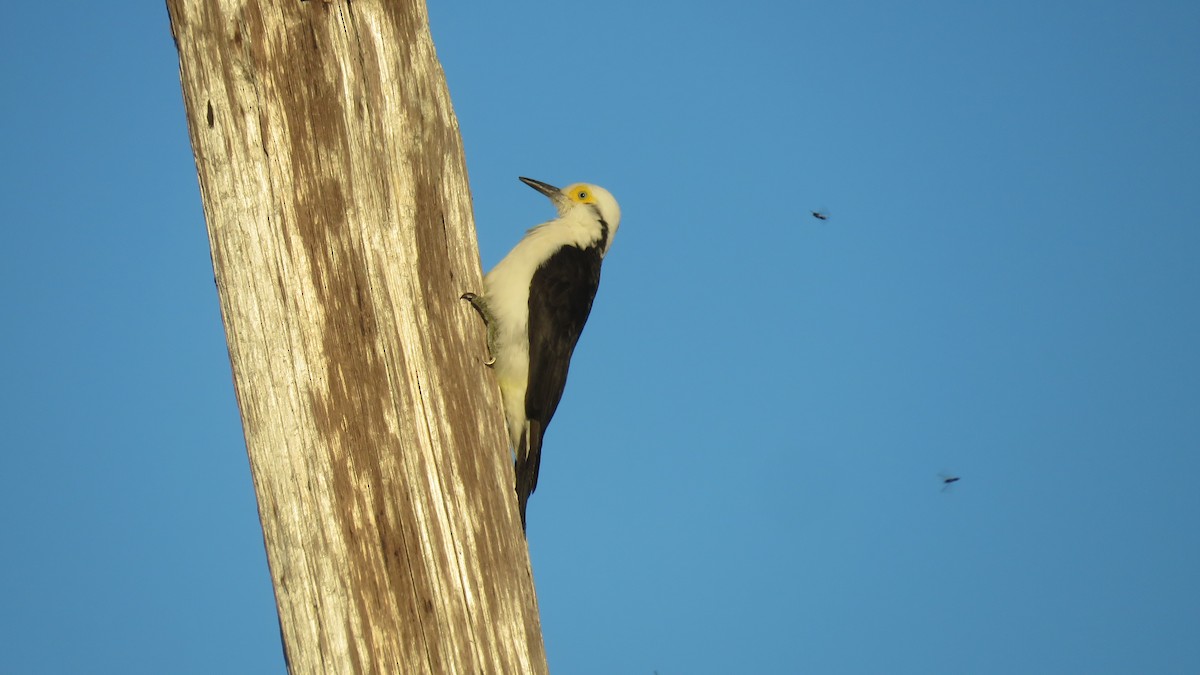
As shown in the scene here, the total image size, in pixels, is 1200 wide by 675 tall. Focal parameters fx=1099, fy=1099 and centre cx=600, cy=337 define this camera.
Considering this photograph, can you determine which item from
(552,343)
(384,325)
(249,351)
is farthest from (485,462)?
(552,343)

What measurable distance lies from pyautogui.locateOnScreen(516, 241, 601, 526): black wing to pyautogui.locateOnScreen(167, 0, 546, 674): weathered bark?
4.43 feet

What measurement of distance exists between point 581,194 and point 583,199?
0.03m

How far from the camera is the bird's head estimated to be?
577 centimetres

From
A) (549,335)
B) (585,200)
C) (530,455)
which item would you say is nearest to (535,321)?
(549,335)

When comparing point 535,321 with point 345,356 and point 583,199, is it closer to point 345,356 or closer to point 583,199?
point 583,199

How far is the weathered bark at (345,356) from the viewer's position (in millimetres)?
2582

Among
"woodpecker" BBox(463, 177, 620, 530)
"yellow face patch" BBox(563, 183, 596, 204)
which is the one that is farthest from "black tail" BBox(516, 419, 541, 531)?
"yellow face patch" BBox(563, 183, 596, 204)

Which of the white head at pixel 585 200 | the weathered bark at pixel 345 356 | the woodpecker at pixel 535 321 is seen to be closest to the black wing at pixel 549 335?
the woodpecker at pixel 535 321

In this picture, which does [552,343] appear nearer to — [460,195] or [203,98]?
[460,195]

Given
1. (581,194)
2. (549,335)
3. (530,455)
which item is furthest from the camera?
(581,194)

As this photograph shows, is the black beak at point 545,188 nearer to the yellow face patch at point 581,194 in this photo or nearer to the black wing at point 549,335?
the yellow face patch at point 581,194

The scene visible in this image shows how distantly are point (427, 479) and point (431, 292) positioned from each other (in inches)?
20.0

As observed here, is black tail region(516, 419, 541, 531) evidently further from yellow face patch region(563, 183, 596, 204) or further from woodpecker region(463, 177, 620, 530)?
yellow face patch region(563, 183, 596, 204)

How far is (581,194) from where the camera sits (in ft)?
19.2
